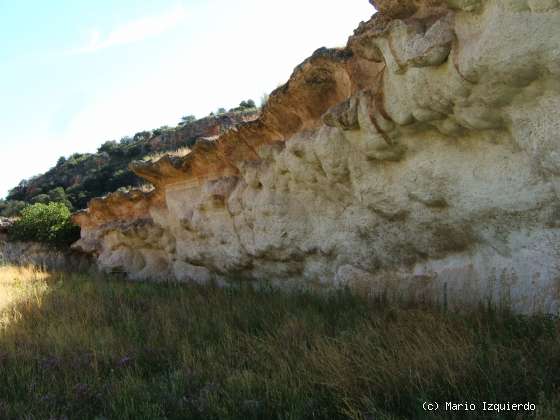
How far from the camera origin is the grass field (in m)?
2.83

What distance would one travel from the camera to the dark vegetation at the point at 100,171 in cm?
2980

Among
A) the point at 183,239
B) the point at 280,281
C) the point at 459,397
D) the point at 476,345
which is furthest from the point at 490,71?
the point at 183,239

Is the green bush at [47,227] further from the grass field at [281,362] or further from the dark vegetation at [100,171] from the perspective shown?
the dark vegetation at [100,171]

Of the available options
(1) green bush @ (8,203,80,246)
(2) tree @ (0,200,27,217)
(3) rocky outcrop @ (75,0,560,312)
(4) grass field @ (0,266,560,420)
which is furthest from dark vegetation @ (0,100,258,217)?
(4) grass field @ (0,266,560,420)

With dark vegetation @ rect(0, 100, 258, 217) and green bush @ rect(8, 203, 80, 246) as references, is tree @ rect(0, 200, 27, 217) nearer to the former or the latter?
dark vegetation @ rect(0, 100, 258, 217)

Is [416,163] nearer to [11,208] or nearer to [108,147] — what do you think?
[11,208]

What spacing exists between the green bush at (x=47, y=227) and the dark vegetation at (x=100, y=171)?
12103 mm

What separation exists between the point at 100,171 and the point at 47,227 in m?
19.8

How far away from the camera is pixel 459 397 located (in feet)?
8.86

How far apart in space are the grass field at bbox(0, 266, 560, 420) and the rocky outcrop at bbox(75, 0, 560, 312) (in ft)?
1.55

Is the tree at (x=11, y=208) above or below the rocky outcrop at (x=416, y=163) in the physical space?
above

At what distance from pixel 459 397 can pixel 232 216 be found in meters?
5.29

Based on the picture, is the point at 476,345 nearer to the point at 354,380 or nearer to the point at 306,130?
the point at 354,380

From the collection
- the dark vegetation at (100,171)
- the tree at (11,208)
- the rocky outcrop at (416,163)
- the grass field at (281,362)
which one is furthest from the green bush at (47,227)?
the tree at (11,208)
